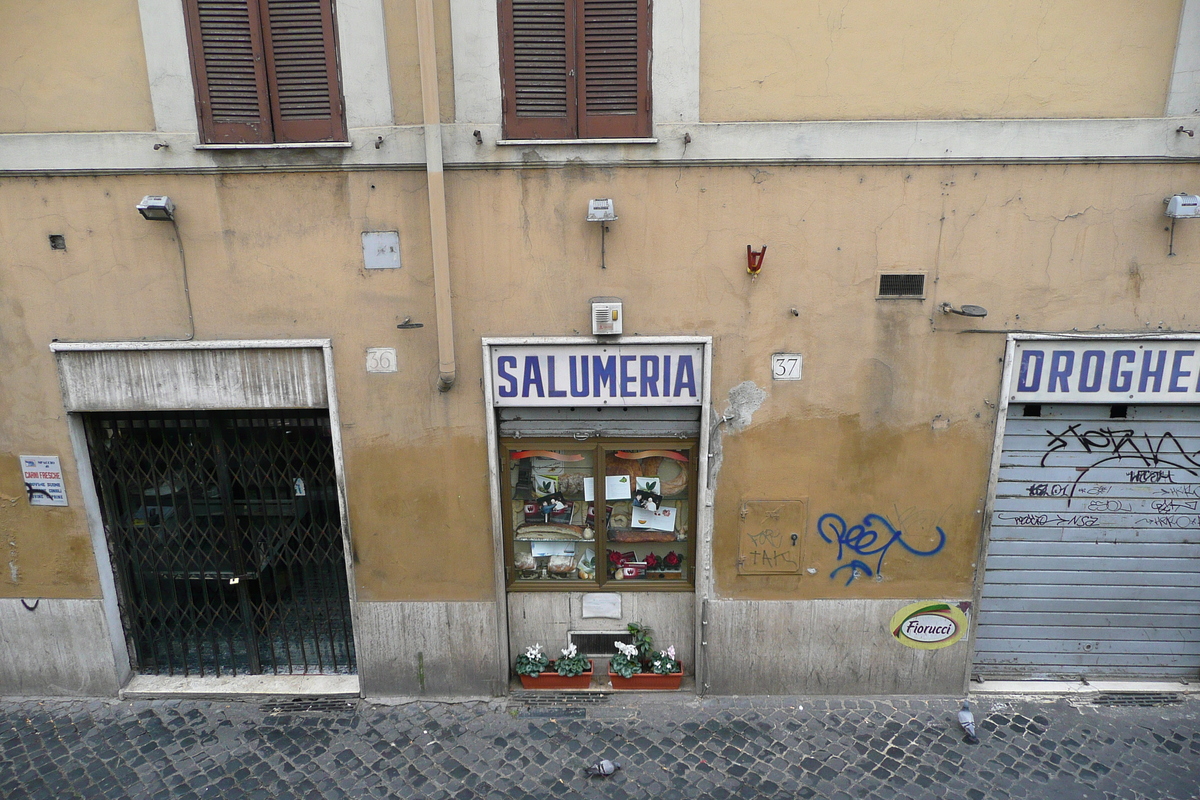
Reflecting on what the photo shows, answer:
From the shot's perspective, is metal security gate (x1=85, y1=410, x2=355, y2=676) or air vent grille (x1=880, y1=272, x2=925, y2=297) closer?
air vent grille (x1=880, y1=272, x2=925, y2=297)

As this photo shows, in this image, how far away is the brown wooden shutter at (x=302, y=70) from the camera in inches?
201

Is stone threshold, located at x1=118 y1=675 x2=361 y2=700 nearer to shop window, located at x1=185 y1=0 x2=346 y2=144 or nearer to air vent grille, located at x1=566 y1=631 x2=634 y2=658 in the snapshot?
air vent grille, located at x1=566 y1=631 x2=634 y2=658

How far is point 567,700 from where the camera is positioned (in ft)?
19.6

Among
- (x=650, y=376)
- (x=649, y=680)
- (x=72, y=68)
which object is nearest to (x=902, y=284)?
(x=650, y=376)

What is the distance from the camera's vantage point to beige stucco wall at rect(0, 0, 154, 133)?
5.06 metres

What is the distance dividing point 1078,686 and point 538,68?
23.8ft

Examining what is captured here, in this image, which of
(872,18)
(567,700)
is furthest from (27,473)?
(872,18)

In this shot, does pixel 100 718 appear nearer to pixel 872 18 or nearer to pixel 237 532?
pixel 237 532

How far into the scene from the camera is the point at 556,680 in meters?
6.05

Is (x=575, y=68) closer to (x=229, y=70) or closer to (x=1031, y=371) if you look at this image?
(x=229, y=70)

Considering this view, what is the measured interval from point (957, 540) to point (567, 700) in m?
3.78

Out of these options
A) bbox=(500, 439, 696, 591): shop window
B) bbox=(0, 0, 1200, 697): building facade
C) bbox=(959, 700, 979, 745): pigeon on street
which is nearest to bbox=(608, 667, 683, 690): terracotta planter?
bbox=(0, 0, 1200, 697): building facade

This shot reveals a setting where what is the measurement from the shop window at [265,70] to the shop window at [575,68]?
141cm

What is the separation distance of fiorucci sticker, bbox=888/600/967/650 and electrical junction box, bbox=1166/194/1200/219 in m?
3.60
